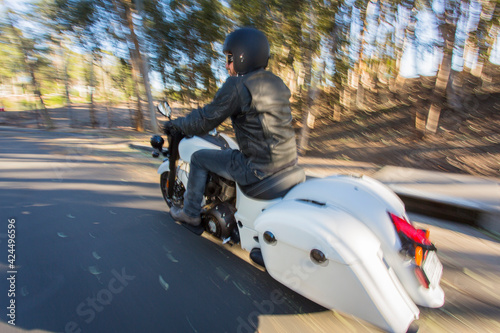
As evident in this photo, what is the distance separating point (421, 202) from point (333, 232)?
2.54 meters

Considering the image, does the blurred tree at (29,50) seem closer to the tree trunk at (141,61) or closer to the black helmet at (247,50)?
the tree trunk at (141,61)

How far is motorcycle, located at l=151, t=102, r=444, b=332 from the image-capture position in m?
1.48

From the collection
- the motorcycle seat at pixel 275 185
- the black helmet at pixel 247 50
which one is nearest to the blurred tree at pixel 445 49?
the black helmet at pixel 247 50

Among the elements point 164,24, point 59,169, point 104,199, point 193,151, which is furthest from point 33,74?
point 193,151

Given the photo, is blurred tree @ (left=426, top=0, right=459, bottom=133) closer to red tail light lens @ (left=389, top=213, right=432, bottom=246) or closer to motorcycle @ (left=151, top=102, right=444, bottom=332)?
motorcycle @ (left=151, top=102, right=444, bottom=332)

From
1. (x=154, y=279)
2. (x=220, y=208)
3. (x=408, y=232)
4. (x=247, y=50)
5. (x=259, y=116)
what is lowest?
(x=154, y=279)

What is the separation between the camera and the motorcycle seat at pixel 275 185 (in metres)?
2.01

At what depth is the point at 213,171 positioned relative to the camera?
7.69 ft

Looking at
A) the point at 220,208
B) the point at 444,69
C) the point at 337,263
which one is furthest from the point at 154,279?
the point at 444,69

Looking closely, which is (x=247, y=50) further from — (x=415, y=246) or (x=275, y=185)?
(x=415, y=246)

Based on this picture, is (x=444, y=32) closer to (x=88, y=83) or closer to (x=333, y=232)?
(x=333, y=232)

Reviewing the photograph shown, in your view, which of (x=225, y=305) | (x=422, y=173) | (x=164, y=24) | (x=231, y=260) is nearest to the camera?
(x=225, y=305)

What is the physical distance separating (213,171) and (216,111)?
1.76 ft

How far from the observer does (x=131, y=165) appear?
5.86m
